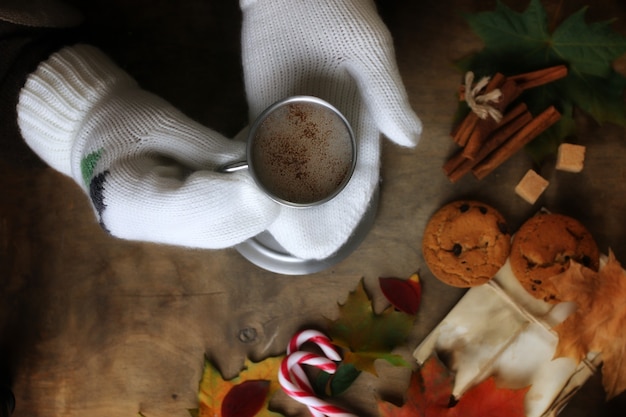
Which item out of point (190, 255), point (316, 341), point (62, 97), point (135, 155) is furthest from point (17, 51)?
point (316, 341)

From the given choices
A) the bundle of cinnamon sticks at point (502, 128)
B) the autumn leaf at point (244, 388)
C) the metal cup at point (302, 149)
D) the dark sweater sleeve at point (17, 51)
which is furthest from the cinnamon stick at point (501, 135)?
the dark sweater sleeve at point (17, 51)

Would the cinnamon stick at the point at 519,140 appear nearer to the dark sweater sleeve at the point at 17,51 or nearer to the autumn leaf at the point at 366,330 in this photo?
the autumn leaf at the point at 366,330

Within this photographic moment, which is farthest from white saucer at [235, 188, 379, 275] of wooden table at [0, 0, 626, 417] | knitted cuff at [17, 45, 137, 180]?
knitted cuff at [17, 45, 137, 180]

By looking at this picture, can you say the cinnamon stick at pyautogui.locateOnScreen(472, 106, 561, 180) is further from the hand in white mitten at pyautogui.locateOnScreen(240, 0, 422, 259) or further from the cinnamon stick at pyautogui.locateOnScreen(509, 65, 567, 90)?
the hand in white mitten at pyautogui.locateOnScreen(240, 0, 422, 259)

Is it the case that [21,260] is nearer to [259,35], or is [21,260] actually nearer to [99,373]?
[99,373]

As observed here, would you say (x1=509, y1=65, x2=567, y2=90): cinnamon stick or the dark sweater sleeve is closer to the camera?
the dark sweater sleeve

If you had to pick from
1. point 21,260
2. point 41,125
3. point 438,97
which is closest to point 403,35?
point 438,97
